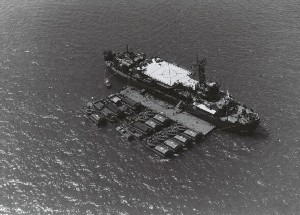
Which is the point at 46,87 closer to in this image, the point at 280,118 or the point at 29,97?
the point at 29,97

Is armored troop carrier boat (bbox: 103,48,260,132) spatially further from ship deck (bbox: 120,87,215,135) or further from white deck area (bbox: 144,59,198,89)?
ship deck (bbox: 120,87,215,135)

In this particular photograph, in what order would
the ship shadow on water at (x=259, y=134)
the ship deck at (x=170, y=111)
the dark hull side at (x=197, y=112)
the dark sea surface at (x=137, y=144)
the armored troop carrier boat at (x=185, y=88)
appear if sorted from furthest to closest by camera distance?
1. the ship deck at (x=170, y=111)
2. the armored troop carrier boat at (x=185, y=88)
3. the dark hull side at (x=197, y=112)
4. the ship shadow on water at (x=259, y=134)
5. the dark sea surface at (x=137, y=144)

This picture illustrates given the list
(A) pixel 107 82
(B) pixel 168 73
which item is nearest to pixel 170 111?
(B) pixel 168 73

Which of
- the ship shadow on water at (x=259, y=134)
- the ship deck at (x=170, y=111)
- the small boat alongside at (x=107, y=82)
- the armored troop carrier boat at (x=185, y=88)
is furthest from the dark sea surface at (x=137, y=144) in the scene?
the armored troop carrier boat at (x=185, y=88)

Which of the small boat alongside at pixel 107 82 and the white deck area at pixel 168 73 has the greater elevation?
the white deck area at pixel 168 73

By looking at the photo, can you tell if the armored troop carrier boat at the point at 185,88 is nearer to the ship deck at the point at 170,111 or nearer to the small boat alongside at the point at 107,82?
the ship deck at the point at 170,111

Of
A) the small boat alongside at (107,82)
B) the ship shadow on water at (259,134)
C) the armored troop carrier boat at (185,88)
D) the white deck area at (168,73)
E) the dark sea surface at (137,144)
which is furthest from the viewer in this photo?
the small boat alongside at (107,82)

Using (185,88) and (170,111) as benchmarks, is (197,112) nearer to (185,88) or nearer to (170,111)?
(170,111)
